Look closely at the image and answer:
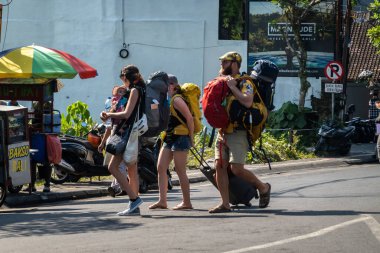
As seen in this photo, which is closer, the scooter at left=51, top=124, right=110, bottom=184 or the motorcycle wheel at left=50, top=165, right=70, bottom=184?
the scooter at left=51, top=124, right=110, bottom=184

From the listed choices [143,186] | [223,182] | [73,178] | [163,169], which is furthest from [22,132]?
[223,182]

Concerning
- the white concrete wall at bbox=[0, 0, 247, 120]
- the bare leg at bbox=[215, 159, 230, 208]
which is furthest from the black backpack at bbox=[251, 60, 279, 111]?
the white concrete wall at bbox=[0, 0, 247, 120]

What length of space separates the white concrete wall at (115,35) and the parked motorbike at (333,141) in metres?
9.07

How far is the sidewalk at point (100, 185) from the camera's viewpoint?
1484 cm

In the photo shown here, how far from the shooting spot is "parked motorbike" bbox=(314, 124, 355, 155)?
83.7 feet

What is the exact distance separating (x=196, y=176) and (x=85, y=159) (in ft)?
9.91

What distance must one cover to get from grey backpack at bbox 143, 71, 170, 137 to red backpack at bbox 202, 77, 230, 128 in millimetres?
819

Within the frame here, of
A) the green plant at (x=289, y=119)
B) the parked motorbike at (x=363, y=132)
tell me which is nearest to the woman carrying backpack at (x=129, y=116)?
the green plant at (x=289, y=119)

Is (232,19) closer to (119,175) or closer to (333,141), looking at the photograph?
(333,141)

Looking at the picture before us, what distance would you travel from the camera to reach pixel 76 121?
2128 centimetres

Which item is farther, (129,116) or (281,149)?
(281,149)

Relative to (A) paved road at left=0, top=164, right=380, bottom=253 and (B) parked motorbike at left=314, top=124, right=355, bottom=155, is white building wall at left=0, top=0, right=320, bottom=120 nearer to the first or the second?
(B) parked motorbike at left=314, top=124, right=355, bottom=155

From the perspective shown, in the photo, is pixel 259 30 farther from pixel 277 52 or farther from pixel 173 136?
pixel 173 136

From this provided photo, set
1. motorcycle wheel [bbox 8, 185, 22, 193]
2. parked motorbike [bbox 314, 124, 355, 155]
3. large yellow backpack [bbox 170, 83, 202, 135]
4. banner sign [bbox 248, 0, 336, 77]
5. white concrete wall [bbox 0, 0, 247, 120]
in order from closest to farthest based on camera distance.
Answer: large yellow backpack [bbox 170, 83, 202, 135], motorcycle wheel [bbox 8, 185, 22, 193], parked motorbike [bbox 314, 124, 355, 155], white concrete wall [bbox 0, 0, 247, 120], banner sign [bbox 248, 0, 336, 77]
